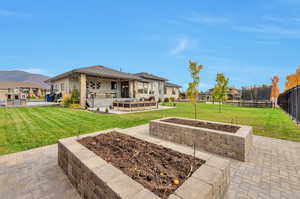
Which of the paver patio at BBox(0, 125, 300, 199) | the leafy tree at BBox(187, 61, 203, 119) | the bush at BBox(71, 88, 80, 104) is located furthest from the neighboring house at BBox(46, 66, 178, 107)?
the paver patio at BBox(0, 125, 300, 199)

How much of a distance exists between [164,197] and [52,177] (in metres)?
2.73

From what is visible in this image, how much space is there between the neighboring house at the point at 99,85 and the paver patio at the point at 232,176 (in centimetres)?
1321

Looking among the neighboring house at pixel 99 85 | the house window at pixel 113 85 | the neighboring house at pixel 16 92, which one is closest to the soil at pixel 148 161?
the neighboring house at pixel 99 85

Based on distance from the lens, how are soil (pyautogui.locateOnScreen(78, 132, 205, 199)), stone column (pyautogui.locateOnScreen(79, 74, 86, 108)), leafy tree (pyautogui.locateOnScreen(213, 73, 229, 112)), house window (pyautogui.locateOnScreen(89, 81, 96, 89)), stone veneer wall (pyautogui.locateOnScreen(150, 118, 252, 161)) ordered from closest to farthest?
soil (pyautogui.locateOnScreen(78, 132, 205, 199)) → stone veneer wall (pyautogui.locateOnScreen(150, 118, 252, 161)) → leafy tree (pyautogui.locateOnScreen(213, 73, 229, 112)) → stone column (pyautogui.locateOnScreen(79, 74, 86, 108)) → house window (pyautogui.locateOnScreen(89, 81, 96, 89))

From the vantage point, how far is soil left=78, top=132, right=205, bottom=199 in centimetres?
162

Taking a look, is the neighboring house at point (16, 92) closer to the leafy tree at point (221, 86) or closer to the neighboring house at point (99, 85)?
the neighboring house at point (99, 85)

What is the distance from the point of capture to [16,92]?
29719 mm

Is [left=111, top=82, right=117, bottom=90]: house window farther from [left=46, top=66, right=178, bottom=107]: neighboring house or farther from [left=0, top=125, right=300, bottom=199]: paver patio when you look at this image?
[left=0, top=125, right=300, bottom=199]: paver patio

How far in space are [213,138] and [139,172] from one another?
287 centimetres

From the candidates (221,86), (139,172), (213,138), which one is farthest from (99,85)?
(139,172)

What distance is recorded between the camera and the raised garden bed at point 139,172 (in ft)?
4.56

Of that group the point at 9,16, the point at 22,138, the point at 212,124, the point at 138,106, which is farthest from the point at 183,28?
the point at 9,16

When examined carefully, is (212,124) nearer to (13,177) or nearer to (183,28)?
(13,177)

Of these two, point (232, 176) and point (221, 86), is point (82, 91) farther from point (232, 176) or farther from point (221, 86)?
point (232, 176)
